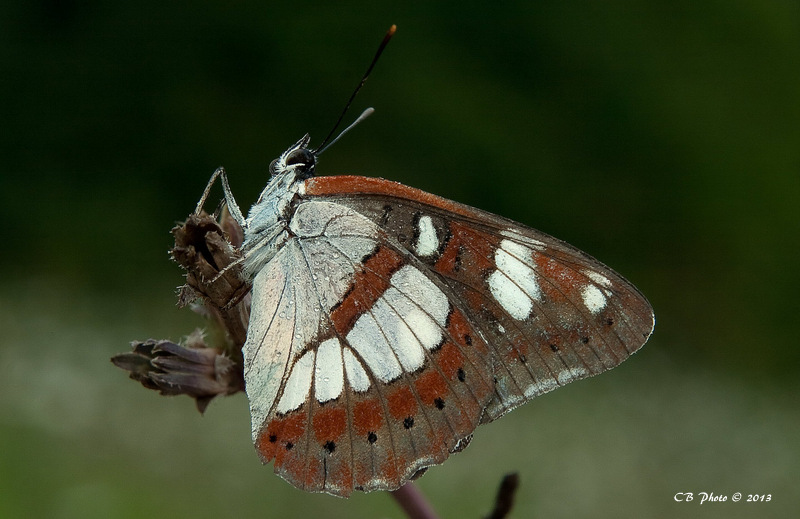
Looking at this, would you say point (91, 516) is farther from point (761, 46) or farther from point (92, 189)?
point (761, 46)

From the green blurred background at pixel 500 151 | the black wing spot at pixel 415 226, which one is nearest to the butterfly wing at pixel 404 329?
the black wing spot at pixel 415 226

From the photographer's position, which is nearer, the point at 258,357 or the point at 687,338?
the point at 258,357

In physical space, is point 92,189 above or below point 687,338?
above

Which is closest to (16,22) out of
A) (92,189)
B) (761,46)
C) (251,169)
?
(92,189)

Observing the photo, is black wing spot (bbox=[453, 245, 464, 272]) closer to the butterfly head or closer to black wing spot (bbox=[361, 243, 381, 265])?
black wing spot (bbox=[361, 243, 381, 265])

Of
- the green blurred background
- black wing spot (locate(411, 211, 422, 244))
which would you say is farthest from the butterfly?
the green blurred background

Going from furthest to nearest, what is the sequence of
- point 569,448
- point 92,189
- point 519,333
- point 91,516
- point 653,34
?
point 92,189 < point 653,34 < point 569,448 < point 91,516 < point 519,333

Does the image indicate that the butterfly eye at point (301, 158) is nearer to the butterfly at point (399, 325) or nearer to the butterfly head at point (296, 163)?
the butterfly head at point (296, 163)
